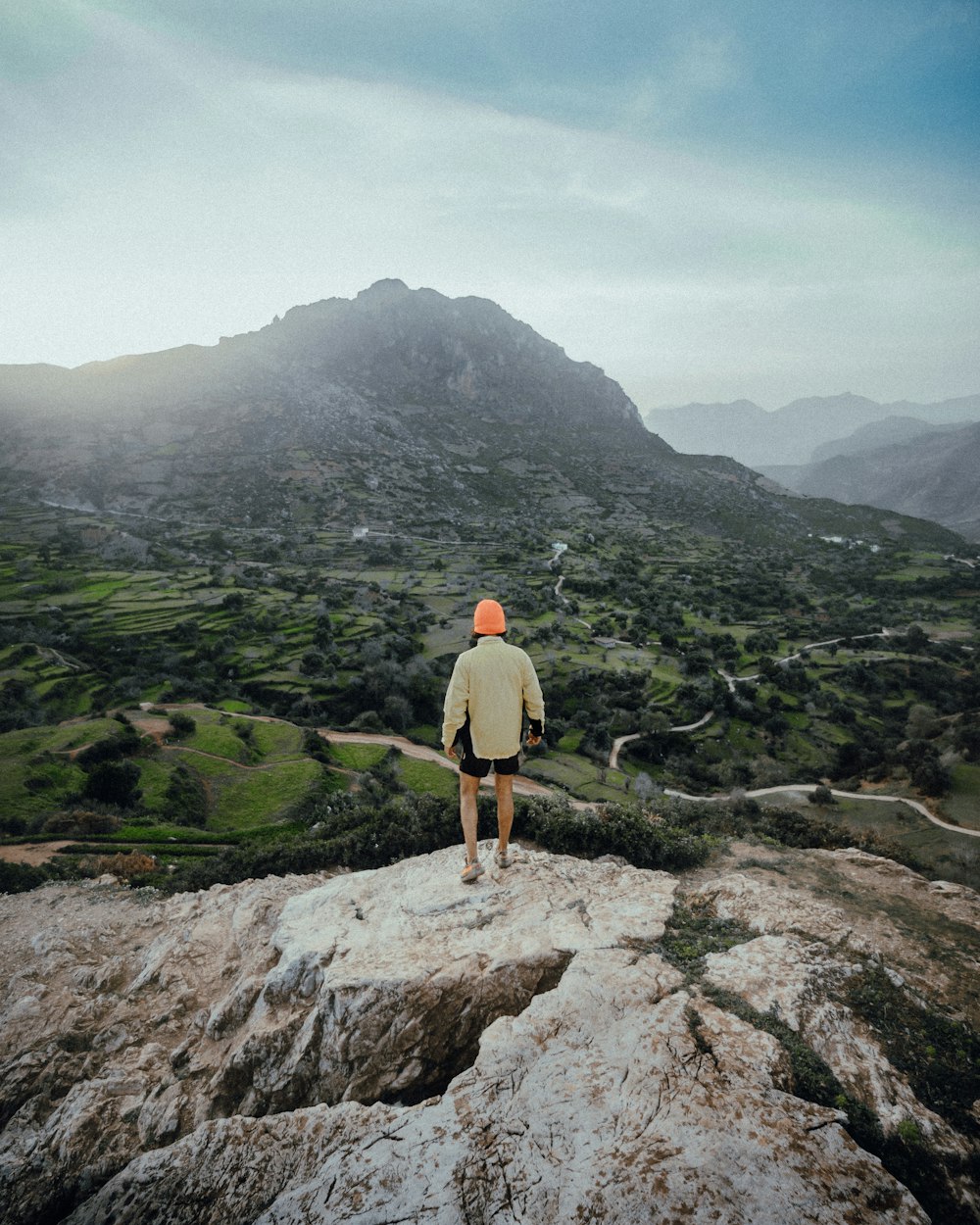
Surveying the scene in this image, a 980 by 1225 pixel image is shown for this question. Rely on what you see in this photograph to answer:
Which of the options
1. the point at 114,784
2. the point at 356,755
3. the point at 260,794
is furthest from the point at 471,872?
the point at 356,755

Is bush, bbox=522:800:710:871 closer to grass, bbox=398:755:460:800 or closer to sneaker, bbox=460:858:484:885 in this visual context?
sneaker, bbox=460:858:484:885

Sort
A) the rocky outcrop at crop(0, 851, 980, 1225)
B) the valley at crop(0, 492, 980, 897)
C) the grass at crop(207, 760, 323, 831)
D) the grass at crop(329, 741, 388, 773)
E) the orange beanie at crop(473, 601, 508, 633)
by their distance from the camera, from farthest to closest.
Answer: the grass at crop(329, 741, 388, 773) < the valley at crop(0, 492, 980, 897) < the grass at crop(207, 760, 323, 831) < the orange beanie at crop(473, 601, 508, 633) < the rocky outcrop at crop(0, 851, 980, 1225)

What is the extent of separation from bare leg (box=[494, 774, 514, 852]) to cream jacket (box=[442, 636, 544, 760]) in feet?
1.43

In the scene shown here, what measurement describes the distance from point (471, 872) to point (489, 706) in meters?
2.60

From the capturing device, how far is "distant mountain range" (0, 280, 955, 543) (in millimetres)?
117750

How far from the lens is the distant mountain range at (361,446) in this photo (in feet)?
386

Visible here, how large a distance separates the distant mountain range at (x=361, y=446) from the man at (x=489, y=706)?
107466 mm

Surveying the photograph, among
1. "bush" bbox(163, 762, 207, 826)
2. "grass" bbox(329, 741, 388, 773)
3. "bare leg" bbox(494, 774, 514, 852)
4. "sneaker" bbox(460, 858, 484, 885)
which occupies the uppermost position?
"bare leg" bbox(494, 774, 514, 852)

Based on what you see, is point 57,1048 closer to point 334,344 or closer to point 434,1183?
point 434,1183

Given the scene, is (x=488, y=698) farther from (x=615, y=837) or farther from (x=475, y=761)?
(x=615, y=837)

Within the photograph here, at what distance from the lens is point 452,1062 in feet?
17.1

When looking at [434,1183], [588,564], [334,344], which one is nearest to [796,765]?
[434,1183]

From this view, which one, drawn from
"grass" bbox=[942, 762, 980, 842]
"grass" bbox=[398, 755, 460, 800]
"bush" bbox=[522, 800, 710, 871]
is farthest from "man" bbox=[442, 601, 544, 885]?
"grass" bbox=[942, 762, 980, 842]

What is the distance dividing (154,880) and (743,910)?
11776mm
